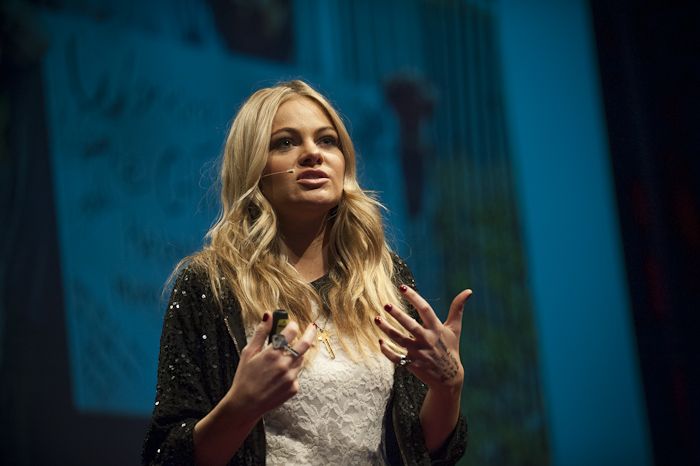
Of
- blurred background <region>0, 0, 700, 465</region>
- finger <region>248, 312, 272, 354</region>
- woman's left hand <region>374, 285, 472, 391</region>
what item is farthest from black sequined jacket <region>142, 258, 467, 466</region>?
blurred background <region>0, 0, 700, 465</region>

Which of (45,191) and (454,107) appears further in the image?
(454,107)

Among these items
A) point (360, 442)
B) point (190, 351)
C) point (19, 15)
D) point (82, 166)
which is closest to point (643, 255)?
point (360, 442)

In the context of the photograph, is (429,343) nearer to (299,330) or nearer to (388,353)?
(388,353)

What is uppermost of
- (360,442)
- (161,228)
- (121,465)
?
(161,228)

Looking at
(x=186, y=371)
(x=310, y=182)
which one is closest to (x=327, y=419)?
(x=186, y=371)

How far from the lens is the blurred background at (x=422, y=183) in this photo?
2262 millimetres

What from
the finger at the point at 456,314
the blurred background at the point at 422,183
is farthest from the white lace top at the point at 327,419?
the blurred background at the point at 422,183

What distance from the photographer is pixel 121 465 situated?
355 centimetres

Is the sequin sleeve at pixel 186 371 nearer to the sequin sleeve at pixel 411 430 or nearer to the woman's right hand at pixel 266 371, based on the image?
the woman's right hand at pixel 266 371

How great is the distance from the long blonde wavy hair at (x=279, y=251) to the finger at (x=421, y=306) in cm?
24

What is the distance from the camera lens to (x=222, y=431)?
1.56 metres

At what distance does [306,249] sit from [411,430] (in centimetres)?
49

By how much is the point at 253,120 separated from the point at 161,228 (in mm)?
1828

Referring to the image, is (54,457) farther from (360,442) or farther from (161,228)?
(360,442)
